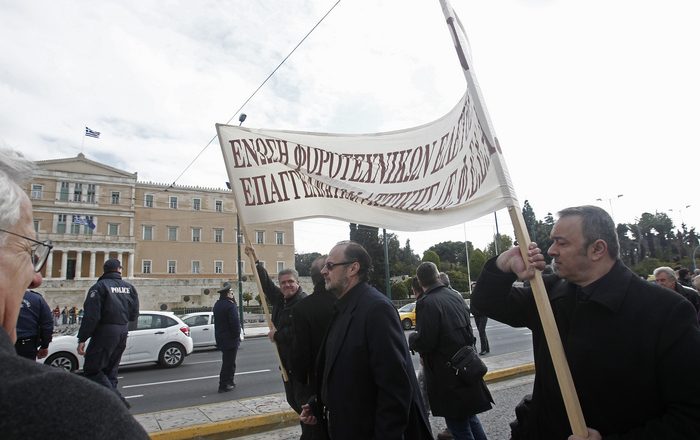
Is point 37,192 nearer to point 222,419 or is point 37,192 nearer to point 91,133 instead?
point 91,133

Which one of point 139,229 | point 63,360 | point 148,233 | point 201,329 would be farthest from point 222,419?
point 139,229

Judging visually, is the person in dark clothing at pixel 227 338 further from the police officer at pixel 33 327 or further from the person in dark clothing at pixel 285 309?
the person in dark clothing at pixel 285 309

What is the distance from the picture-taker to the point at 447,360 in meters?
4.11

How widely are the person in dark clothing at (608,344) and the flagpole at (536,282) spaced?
2.4 inches

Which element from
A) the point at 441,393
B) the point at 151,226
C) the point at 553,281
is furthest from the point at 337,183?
the point at 151,226

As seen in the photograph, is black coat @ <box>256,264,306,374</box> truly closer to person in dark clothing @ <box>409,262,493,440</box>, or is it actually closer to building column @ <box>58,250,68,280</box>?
person in dark clothing @ <box>409,262,493,440</box>

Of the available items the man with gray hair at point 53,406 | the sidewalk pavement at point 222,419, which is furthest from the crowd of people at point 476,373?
the sidewalk pavement at point 222,419

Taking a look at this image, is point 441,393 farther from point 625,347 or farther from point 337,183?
point 625,347

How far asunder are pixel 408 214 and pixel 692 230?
98338 millimetres

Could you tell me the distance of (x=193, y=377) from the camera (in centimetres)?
980

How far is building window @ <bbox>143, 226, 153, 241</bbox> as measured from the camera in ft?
204

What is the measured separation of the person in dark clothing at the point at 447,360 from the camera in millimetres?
3958

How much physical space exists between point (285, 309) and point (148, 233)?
6450 cm

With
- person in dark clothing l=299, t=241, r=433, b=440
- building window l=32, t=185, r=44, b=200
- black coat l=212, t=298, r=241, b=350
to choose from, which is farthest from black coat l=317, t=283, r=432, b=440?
building window l=32, t=185, r=44, b=200
